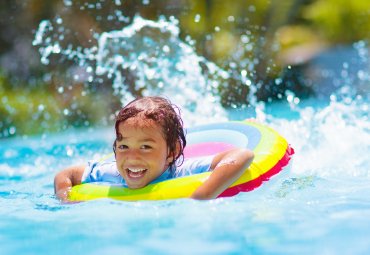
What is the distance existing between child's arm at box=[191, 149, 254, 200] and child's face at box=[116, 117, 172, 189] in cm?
29

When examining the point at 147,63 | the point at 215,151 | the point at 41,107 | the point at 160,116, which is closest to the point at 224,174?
the point at 160,116

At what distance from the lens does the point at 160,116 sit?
3174mm

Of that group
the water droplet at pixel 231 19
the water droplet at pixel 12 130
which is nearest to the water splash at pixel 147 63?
the water droplet at pixel 231 19

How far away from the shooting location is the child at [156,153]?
10.2 feet

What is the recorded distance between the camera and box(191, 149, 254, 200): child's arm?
3.09 metres

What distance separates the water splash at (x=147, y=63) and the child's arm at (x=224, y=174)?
4.81 meters

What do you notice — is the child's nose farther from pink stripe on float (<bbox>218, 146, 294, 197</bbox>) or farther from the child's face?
pink stripe on float (<bbox>218, 146, 294, 197</bbox>)

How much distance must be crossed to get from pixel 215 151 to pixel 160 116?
0.97m

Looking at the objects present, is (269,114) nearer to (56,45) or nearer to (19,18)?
(56,45)

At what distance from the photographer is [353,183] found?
3.88 m

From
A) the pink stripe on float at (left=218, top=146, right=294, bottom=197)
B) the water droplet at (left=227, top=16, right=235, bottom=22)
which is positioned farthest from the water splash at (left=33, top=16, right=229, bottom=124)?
the pink stripe on float at (left=218, top=146, right=294, bottom=197)

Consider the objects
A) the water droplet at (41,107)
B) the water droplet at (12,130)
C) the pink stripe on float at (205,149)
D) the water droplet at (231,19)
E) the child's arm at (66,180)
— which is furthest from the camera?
the water droplet at (231,19)

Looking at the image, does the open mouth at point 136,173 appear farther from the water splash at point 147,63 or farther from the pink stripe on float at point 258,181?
the water splash at point 147,63

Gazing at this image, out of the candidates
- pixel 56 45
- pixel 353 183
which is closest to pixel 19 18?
pixel 56 45
